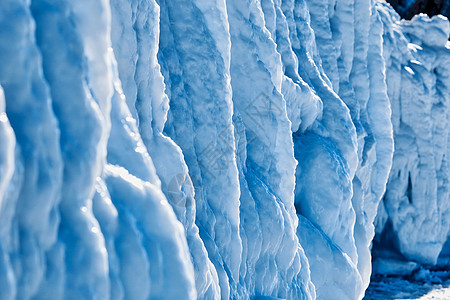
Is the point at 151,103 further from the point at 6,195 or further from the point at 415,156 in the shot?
the point at 415,156

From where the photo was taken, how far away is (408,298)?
6770mm

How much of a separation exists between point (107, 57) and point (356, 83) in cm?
525

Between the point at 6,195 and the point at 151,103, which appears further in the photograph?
the point at 151,103

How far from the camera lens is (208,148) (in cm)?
345

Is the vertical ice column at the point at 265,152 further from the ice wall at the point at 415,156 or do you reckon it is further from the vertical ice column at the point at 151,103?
the ice wall at the point at 415,156

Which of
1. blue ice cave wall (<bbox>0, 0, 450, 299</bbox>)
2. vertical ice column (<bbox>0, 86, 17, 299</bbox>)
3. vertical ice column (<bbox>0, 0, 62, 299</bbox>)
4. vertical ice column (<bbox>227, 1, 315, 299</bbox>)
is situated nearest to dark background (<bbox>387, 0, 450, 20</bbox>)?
blue ice cave wall (<bbox>0, 0, 450, 299</bbox>)

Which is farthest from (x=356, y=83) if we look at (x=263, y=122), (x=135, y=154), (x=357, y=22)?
(x=135, y=154)

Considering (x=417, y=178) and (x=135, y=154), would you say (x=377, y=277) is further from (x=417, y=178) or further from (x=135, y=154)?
(x=135, y=154)

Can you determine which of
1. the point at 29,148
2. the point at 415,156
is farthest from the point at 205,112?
the point at 415,156

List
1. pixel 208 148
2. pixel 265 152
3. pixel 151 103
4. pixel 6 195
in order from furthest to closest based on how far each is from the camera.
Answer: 1. pixel 265 152
2. pixel 208 148
3. pixel 151 103
4. pixel 6 195

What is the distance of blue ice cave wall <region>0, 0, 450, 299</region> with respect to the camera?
1.72 m

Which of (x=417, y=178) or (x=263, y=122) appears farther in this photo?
(x=417, y=178)

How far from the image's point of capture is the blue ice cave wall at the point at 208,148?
1722 millimetres

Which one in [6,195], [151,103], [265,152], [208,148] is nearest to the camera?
[6,195]
